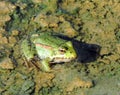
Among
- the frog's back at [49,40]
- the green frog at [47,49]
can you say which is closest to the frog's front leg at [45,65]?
the green frog at [47,49]

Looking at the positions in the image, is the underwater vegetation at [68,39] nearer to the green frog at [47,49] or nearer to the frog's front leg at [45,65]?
the frog's front leg at [45,65]

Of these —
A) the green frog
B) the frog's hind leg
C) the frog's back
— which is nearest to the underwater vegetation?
the frog's hind leg

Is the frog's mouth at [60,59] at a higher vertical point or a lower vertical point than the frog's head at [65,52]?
lower

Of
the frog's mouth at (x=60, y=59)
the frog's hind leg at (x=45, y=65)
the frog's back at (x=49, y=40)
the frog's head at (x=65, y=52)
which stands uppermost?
the frog's back at (x=49, y=40)

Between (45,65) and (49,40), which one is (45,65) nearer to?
(45,65)

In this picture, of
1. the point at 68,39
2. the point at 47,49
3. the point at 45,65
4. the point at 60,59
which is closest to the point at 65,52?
the point at 60,59

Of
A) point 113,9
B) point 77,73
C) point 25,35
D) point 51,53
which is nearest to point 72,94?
point 77,73

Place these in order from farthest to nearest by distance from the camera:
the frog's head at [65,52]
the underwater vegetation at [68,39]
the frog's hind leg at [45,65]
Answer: the frog's hind leg at [45,65], the underwater vegetation at [68,39], the frog's head at [65,52]
